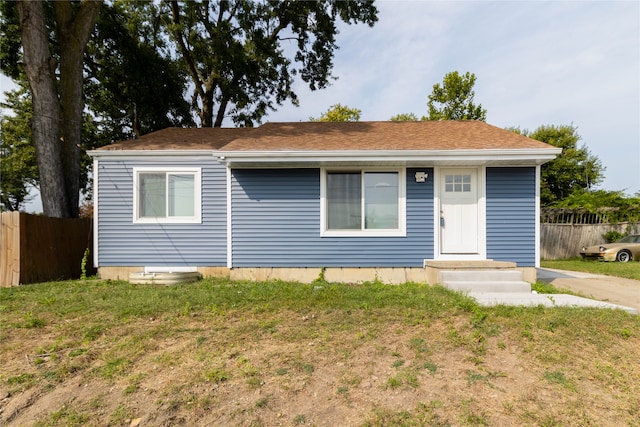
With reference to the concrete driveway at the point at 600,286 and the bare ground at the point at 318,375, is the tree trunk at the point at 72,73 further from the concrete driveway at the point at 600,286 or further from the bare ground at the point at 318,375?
the concrete driveway at the point at 600,286

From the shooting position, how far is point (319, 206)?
6934 millimetres

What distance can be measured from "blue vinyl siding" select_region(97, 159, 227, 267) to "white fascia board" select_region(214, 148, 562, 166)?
107 cm

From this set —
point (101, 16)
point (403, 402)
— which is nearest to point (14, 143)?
point (101, 16)

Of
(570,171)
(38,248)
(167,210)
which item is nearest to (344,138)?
(167,210)

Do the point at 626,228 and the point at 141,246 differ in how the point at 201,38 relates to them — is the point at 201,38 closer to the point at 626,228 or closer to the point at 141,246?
the point at 141,246

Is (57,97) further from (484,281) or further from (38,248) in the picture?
(484,281)

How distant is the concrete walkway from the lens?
5.03 m

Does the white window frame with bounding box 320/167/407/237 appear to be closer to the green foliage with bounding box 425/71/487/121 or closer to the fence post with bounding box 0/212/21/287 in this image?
the fence post with bounding box 0/212/21/287

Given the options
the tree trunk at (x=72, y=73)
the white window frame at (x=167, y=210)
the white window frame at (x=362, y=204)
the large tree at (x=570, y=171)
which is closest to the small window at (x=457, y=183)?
the white window frame at (x=362, y=204)

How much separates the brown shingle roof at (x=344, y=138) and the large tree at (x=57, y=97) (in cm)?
282

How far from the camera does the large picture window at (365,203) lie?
6.90m

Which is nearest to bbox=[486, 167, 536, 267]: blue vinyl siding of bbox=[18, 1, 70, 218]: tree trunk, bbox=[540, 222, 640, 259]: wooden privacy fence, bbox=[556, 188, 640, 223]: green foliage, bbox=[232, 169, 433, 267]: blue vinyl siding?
bbox=[232, 169, 433, 267]: blue vinyl siding

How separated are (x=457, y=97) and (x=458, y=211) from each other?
1293 cm

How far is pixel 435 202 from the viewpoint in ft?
22.4
